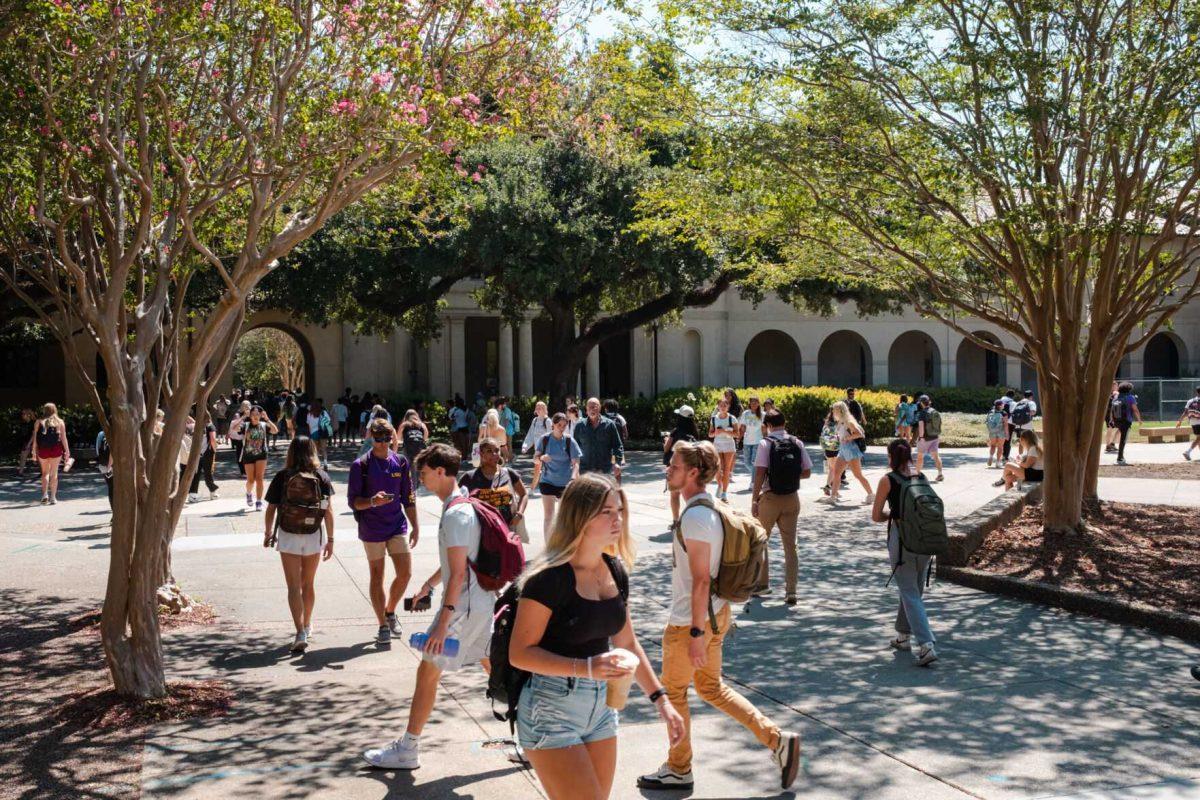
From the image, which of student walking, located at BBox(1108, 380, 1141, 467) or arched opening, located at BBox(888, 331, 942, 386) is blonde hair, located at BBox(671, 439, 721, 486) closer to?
student walking, located at BBox(1108, 380, 1141, 467)

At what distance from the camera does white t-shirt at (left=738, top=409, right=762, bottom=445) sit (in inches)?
712

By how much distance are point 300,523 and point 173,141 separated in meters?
3.16

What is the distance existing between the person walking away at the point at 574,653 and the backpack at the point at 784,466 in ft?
18.9

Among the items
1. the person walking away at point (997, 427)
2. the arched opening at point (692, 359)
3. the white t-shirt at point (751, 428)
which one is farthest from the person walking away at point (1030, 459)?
the arched opening at point (692, 359)

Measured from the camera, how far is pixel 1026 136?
12.1 m

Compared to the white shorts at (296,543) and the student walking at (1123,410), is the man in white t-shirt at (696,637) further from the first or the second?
the student walking at (1123,410)

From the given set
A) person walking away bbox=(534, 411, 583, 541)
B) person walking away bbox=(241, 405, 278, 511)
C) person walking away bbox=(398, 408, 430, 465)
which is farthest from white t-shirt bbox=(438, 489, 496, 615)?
A: person walking away bbox=(241, 405, 278, 511)

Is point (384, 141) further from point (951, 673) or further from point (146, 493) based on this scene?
point (951, 673)

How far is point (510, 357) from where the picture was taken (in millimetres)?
39875

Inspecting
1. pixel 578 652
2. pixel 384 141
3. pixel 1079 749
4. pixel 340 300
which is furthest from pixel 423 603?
pixel 340 300

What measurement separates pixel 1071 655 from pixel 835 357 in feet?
139

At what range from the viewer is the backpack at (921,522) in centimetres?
739

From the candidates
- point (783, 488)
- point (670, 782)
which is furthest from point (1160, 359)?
point (670, 782)

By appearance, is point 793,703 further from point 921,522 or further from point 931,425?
point 931,425
